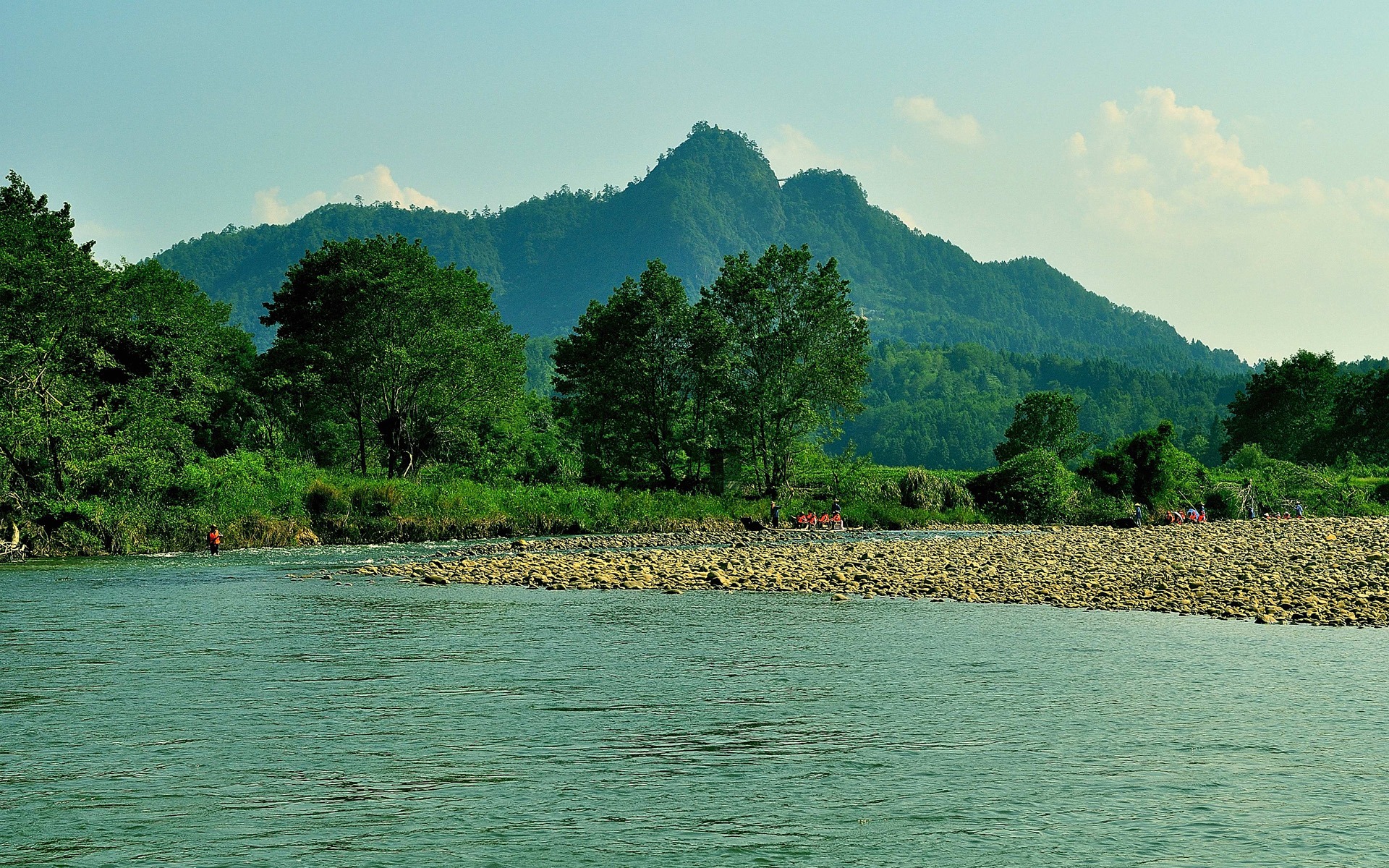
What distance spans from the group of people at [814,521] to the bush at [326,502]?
23830mm

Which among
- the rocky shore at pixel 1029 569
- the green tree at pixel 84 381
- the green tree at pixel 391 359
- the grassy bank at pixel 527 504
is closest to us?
the rocky shore at pixel 1029 569

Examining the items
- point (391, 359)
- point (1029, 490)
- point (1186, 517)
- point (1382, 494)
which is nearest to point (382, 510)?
point (391, 359)

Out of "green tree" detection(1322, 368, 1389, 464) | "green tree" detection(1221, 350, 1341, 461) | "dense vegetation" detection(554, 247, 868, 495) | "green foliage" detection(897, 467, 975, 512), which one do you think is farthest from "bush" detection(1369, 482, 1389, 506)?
"green tree" detection(1221, 350, 1341, 461)

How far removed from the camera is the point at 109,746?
472 inches

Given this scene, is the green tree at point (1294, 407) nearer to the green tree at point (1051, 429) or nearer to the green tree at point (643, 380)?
the green tree at point (1051, 429)

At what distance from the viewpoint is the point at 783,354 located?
67.6 meters

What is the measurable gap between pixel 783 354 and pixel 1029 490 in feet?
58.3

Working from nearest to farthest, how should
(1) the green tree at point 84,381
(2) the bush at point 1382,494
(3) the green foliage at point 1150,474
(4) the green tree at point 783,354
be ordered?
(1) the green tree at point 84,381, (3) the green foliage at point 1150,474, (4) the green tree at point 783,354, (2) the bush at point 1382,494

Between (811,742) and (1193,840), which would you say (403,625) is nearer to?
(811,742)

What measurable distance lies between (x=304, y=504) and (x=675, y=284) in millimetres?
28245

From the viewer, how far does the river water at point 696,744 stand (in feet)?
28.9

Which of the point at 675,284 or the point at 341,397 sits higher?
the point at 675,284

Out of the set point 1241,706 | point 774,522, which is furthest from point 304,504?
point 1241,706

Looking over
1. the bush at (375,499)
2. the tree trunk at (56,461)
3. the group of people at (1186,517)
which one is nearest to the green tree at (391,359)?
the bush at (375,499)
